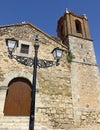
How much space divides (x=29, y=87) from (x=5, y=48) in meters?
2.57

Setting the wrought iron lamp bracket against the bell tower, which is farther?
the bell tower

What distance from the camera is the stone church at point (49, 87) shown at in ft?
24.9

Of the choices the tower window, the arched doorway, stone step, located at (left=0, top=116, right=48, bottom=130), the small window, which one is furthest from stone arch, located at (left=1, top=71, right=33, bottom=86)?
the tower window

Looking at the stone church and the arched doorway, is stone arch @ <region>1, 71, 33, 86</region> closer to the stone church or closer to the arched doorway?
the stone church

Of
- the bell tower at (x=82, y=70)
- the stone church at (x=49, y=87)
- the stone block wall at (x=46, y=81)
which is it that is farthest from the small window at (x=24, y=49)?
the bell tower at (x=82, y=70)

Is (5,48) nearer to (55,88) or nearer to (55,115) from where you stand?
(55,88)

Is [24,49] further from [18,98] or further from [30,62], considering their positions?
[18,98]

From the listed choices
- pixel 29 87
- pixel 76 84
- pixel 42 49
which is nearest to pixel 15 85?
pixel 29 87

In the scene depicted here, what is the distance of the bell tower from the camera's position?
8742 mm

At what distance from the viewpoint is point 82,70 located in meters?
9.69

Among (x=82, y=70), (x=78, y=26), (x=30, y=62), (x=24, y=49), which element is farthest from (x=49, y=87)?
(x=78, y=26)

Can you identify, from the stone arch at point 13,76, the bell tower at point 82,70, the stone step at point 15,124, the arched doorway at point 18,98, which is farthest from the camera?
the bell tower at point 82,70

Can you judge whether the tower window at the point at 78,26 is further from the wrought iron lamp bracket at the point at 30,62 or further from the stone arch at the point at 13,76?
the stone arch at the point at 13,76

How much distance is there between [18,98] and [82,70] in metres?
4.35
